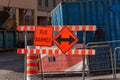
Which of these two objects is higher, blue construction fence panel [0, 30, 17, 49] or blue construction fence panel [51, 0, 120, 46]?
blue construction fence panel [51, 0, 120, 46]

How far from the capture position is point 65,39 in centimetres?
1150

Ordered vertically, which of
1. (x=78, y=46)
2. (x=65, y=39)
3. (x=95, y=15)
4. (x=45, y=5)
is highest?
(x=45, y=5)

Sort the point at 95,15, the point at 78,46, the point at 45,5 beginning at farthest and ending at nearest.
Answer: the point at 45,5
the point at 95,15
the point at 78,46

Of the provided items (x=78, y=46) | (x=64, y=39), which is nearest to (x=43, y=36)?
(x=64, y=39)

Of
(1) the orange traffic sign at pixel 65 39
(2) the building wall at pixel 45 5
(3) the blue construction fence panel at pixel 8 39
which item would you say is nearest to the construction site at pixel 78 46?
(1) the orange traffic sign at pixel 65 39

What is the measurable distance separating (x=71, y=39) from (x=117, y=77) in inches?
136

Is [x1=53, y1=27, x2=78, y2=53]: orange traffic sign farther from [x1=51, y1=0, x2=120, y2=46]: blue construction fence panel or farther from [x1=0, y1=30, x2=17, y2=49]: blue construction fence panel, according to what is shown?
[x1=0, y1=30, x2=17, y2=49]: blue construction fence panel

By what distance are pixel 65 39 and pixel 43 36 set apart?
0.61 m

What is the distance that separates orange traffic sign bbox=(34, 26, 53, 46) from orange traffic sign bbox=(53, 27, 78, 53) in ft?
0.54

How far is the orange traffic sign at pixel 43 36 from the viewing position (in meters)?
11.5

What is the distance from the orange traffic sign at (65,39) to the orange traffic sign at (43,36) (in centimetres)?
17

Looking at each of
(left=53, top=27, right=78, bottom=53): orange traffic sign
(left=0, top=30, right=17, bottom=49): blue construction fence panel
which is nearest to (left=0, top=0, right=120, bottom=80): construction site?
(left=53, top=27, right=78, bottom=53): orange traffic sign

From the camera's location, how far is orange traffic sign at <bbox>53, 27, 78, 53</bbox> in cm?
1142

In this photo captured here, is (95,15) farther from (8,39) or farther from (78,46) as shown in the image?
(8,39)
